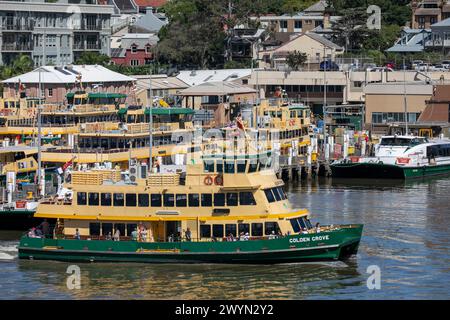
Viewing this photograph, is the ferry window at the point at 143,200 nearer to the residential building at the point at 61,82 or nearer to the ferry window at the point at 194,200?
the ferry window at the point at 194,200

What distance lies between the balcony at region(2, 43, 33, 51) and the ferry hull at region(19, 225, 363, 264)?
7117 centimetres

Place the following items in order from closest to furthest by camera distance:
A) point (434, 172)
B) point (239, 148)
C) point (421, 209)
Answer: point (239, 148) → point (421, 209) → point (434, 172)

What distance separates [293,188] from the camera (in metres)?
76.5

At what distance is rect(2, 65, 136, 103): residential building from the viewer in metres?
106

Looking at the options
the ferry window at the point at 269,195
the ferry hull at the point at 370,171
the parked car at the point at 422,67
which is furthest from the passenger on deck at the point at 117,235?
the parked car at the point at 422,67

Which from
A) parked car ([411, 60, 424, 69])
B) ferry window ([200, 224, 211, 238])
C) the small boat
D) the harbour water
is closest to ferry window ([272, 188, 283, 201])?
the harbour water

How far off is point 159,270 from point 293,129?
38.7 metres

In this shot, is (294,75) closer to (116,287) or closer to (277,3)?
(277,3)

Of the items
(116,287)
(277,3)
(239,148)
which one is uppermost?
(277,3)

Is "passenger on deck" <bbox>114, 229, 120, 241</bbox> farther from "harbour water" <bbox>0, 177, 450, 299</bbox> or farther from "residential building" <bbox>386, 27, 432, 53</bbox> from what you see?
"residential building" <bbox>386, 27, 432, 53</bbox>

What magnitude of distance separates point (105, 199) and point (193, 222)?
3285mm

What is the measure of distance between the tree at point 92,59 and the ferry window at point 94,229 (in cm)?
7265

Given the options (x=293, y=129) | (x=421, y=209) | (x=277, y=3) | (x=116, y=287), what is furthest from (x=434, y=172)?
(x=277, y=3)

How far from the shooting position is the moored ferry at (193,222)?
5044cm
